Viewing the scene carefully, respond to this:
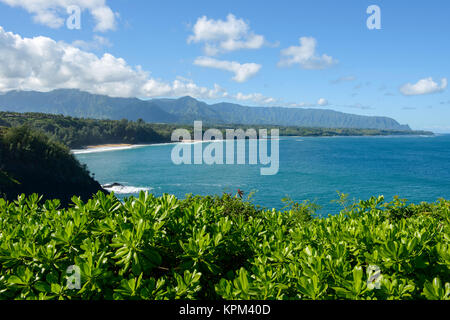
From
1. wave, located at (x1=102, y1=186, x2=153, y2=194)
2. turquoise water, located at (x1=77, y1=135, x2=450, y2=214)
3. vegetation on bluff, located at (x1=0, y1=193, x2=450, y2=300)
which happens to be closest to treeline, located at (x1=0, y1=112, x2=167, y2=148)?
turquoise water, located at (x1=77, y1=135, x2=450, y2=214)

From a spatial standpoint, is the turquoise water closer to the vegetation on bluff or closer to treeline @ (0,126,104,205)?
treeline @ (0,126,104,205)

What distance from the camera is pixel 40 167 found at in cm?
4209

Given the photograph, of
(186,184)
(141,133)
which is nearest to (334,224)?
(186,184)

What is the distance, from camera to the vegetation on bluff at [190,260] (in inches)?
105

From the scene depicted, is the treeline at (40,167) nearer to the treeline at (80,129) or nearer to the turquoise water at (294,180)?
the turquoise water at (294,180)

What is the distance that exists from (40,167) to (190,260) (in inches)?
1825

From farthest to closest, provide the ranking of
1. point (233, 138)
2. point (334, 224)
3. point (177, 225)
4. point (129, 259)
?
1. point (233, 138)
2. point (334, 224)
3. point (177, 225)
4. point (129, 259)

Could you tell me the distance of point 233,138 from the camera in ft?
631

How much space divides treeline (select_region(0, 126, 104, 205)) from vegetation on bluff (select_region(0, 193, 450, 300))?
39.6m

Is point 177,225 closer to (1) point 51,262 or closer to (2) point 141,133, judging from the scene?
(1) point 51,262

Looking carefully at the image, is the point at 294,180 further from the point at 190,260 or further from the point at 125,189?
the point at 190,260

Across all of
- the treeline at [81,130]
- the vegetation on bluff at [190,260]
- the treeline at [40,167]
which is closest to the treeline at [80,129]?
the treeline at [81,130]
